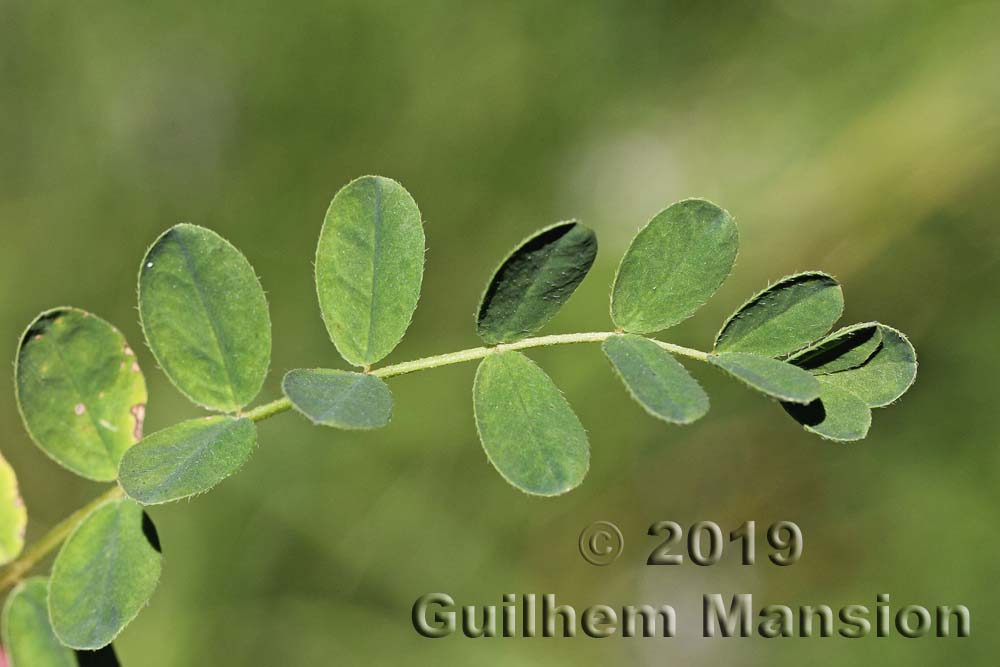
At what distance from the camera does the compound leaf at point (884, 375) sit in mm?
844

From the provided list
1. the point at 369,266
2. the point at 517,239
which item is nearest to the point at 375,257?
the point at 369,266

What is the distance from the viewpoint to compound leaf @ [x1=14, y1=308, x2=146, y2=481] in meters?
0.89

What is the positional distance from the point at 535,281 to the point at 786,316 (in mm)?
240

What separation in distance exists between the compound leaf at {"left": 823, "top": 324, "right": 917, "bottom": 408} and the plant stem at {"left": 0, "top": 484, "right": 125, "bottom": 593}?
665 mm

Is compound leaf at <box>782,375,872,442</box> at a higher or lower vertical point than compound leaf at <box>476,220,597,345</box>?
lower

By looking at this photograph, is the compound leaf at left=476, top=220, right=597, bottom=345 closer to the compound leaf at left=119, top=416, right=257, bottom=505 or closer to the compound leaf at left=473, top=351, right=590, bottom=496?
the compound leaf at left=473, top=351, right=590, bottom=496

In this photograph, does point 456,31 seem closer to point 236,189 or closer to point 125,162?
point 236,189

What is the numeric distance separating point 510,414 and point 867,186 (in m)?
2.10

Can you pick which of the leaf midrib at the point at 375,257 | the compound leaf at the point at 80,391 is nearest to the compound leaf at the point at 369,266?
the leaf midrib at the point at 375,257

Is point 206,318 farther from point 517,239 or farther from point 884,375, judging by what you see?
point 517,239

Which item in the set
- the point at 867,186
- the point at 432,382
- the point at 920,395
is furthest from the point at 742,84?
the point at 432,382

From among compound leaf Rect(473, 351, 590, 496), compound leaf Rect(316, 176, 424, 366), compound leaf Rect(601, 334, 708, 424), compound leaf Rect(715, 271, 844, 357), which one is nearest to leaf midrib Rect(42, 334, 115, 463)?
compound leaf Rect(316, 176, 424, 366)

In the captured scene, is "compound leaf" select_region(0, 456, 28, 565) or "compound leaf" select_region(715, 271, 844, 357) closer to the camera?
"compound leaf" select_region(715, 271, 844, 357)

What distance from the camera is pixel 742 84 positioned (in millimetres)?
2754
